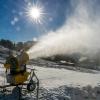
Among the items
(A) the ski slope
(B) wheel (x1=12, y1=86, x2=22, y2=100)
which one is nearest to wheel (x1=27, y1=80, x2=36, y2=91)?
(B) wheel (x1=12, y1=86, x2=22, y2=100)

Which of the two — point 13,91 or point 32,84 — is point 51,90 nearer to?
point 32,84

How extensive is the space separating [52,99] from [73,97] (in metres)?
2.05

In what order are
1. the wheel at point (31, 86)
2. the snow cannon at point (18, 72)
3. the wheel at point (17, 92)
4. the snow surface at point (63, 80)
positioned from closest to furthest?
the wheel at point (17, 92), the snow cannon at point (18, 72), the wheel at point (31, 86), the snow surface at point (63, 80)

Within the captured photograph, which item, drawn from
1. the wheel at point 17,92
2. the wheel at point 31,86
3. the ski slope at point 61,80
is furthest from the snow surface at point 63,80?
the wheel at point 17,92

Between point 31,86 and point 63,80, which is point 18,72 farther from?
point 63,80

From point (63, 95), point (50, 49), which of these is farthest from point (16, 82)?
point (50, 49)

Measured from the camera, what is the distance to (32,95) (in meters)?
14.4

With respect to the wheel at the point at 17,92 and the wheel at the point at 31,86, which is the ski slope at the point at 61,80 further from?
the wheel at the point at 17,92

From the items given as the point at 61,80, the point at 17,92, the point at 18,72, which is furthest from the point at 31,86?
the point at 61,80

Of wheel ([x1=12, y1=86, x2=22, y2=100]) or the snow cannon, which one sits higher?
the snow cannon

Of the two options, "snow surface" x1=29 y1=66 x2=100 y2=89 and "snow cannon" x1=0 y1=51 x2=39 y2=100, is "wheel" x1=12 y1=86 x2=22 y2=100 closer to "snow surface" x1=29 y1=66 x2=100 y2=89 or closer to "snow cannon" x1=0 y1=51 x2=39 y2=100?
"snow cannon" x1=0 y1=51 x2=39 y2=100

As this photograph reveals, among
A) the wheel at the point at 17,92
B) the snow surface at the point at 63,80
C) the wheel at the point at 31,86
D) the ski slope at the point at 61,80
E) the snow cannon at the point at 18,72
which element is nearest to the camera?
the wheel at the point at 17,92

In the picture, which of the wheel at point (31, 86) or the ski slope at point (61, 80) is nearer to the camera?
the wheel at point (31, 86)

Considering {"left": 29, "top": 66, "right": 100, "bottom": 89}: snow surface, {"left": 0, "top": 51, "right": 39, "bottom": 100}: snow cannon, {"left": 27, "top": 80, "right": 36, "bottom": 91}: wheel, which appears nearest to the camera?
{"left": 0, "top": 51, "right": 39, "bottom": 100}: snow cannon
